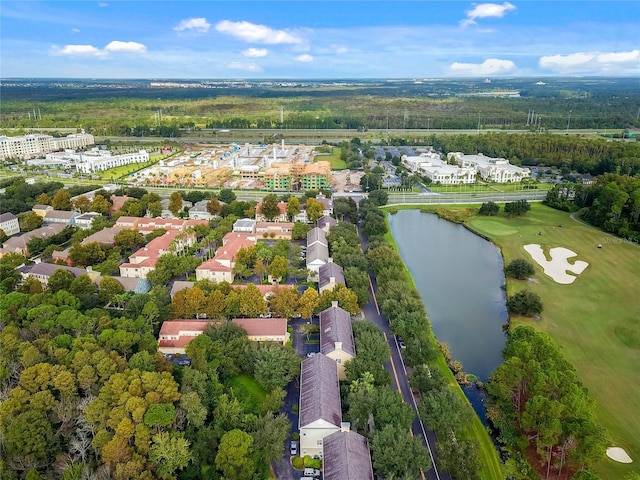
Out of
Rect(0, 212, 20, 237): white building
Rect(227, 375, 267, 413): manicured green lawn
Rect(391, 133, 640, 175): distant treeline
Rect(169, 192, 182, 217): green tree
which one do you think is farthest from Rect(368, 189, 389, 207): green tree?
Rect(0, 212, 20, 237): white building

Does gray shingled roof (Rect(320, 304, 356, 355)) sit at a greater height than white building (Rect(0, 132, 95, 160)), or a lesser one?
lesser

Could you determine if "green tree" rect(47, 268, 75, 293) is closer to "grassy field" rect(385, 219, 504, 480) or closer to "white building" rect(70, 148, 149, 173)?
"grassy field" rect(385, 219, 504, 480)

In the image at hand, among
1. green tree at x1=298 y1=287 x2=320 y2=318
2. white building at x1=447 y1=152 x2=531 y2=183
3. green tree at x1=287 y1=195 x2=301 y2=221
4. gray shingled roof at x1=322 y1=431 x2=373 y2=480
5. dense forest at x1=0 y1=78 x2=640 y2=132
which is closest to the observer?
gray shingled roof at x1=322 y1=431 x2=373 y2=480

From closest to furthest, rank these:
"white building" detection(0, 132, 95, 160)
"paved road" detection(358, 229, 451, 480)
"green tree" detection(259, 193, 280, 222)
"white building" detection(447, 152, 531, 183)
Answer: "paved road" detection(358, 229, 451, 480) → "green tree" detection(259, 193, 280, 222) → "white building" detection(447, 152, 531, 183) → "white building" detection(0, 132, 95, 160)

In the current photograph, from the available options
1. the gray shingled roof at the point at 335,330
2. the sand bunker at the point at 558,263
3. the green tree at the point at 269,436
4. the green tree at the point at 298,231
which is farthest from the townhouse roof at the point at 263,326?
the sand bunker at the point at 558,263

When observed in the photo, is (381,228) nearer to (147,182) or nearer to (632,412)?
(632,412)

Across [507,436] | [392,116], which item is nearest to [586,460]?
[507,436]

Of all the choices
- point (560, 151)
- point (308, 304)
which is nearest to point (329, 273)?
point (308, 304)

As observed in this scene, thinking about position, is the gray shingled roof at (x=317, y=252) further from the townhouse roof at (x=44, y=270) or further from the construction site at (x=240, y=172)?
the construction site at (x=240, y=172)
